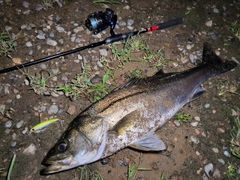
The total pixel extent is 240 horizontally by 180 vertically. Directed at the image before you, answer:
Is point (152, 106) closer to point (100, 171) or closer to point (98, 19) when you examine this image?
point (100, 171)

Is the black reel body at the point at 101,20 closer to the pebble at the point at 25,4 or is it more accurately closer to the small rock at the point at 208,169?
the pebble at the point at 25,4

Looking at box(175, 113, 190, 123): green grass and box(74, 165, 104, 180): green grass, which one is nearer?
box(74, 165, 104, 180): green grass

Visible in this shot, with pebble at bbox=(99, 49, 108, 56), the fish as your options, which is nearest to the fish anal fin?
the fish

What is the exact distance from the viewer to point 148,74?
4.14 m

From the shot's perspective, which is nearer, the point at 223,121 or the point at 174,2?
the point at 223,121

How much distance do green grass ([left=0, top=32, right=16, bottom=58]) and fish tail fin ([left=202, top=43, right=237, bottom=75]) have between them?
3.46 metres

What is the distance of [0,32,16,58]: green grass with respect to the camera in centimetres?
378

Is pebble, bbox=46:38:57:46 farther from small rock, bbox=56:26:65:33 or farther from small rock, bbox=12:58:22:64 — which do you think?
small rock, bbox=12:58:22:64

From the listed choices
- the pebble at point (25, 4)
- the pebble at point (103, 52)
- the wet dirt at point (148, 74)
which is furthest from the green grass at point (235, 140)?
the pebble at point (25, 4)

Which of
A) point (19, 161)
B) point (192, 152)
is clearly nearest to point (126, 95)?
point (192, 152)

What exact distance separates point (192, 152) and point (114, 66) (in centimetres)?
203

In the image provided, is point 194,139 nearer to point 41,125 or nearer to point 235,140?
point 235,140

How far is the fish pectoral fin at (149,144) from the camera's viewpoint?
3.04 meters

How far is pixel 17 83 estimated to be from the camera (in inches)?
145
